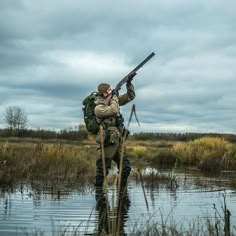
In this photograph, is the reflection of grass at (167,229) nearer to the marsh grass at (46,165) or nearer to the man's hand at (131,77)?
the man's hand at (131,77)

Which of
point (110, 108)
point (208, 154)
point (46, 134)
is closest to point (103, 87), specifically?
point (110, 108)

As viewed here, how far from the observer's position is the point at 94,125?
11.4m

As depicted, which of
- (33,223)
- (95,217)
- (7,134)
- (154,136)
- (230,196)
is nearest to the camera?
(33,223)

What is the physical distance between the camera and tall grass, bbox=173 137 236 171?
21.9 metres

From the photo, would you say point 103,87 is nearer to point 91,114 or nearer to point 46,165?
point 91,114

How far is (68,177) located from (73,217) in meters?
6.23

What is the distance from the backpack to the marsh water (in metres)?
1.28

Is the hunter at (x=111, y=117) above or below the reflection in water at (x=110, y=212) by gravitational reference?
above

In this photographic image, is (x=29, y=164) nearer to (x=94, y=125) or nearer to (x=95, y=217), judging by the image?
(x=94, y=125)

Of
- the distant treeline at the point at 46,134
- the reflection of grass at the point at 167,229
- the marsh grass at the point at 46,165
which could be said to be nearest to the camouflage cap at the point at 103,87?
the marsh grass at the point at 46,165

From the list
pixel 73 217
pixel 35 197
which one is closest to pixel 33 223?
pixel 73 217

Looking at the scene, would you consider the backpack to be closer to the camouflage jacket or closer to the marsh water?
Result: the camouflage jacket

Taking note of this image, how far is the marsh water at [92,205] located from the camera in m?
7.25

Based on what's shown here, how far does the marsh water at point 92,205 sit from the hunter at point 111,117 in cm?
75
